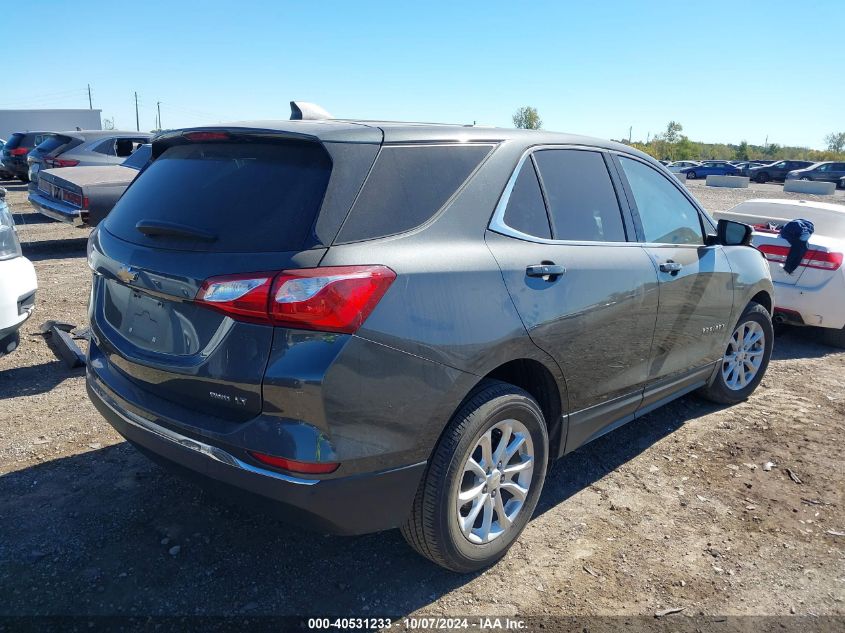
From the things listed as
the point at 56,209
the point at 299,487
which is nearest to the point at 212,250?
the point at 299,487

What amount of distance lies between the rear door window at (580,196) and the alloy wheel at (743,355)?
5.85ft

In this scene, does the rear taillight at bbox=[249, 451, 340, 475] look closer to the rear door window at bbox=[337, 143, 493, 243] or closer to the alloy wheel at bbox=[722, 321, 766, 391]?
the rear door window at bbox=[337, 143, 493, 243]

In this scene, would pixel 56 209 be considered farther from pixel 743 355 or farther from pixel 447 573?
pixel 743 355

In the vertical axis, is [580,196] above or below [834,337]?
above

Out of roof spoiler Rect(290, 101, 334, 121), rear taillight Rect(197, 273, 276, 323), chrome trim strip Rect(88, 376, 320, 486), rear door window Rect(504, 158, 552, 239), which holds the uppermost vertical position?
roof spoiler Rect(290, 101, 334, 121)

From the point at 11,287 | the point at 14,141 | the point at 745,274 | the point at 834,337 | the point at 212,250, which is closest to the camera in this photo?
the point at 212,250

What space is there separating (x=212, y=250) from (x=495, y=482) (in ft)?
4.93

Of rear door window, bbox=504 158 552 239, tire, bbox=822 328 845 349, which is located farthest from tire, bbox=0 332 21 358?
tire, bbox=822 328 845 349

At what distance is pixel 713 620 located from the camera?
2641mm

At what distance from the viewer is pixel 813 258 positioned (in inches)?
243

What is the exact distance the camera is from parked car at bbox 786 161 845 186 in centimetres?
4281

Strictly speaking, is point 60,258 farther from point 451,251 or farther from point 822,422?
point 822,422

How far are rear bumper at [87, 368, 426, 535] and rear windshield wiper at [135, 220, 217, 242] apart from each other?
0.72 m

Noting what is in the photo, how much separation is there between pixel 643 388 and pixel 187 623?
8.38 feet
